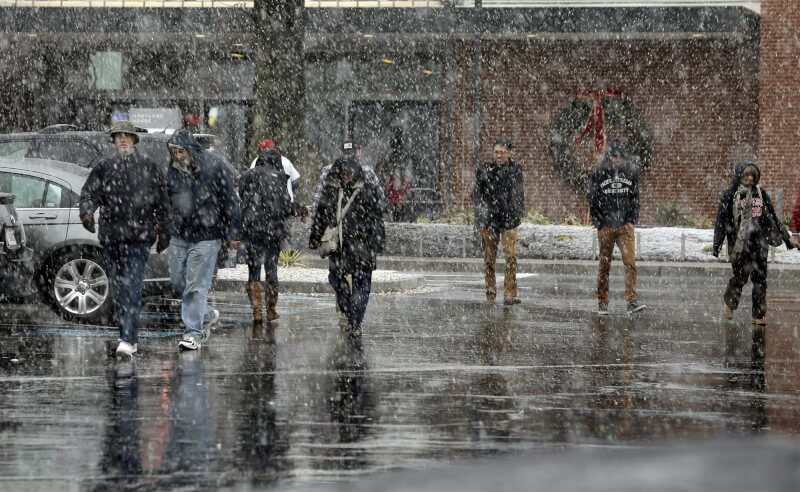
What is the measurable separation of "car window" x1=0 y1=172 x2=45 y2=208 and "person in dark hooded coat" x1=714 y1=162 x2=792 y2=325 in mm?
7057

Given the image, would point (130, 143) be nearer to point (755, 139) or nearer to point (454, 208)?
point (454, 208)

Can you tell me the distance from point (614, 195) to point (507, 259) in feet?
6.00

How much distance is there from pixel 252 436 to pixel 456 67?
23.4 metres

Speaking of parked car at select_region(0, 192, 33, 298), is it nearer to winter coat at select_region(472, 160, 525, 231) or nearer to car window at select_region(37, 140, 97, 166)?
car window at select_region(37, 140, 97, 166)

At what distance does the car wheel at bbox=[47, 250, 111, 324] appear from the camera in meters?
11.7

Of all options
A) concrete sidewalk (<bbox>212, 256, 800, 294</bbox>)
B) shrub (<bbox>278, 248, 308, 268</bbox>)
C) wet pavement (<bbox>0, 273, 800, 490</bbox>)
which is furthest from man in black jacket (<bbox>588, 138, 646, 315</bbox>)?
shrub (<bbox>278, 248, 308, 268</bbox>)

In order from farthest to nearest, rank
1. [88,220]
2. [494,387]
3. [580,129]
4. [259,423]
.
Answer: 1. [580,129]
2. [88,220]
3. [494,387]
4. [259,423]

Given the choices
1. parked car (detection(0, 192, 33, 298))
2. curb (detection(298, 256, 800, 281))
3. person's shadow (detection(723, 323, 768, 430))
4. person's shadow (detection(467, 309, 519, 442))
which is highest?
parked car (detection(0, 192, 33, 298))

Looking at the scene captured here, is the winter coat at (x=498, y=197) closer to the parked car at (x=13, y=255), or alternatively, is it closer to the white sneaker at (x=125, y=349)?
the parked car at (x=13, y=255)

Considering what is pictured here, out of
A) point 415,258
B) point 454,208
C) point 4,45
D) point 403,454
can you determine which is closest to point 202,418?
point 403,454

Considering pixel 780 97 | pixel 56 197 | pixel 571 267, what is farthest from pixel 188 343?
pixel 780 97

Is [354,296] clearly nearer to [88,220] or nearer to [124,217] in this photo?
[124,217]

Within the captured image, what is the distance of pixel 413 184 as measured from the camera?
2928 cm

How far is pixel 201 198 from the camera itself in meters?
9.91
